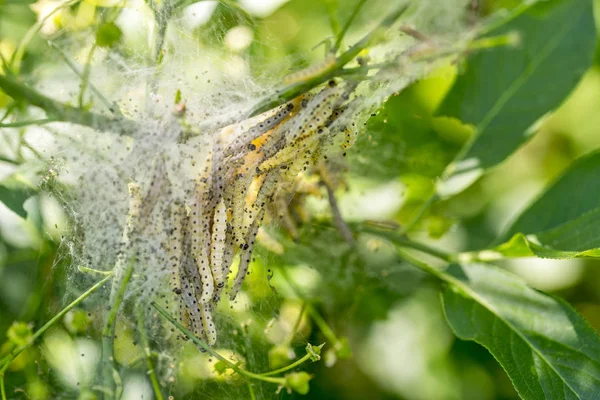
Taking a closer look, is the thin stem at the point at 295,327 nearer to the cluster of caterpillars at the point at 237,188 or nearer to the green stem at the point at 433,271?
the cluster of caterpillars at the point at 237,188

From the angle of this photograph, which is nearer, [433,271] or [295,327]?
[295,327]

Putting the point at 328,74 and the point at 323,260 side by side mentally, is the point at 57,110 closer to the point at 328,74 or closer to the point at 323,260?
the point at 328,74

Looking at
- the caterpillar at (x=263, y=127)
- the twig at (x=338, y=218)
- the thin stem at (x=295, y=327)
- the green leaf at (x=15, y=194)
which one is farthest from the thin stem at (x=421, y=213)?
the green leaf at (x=15, y=194)

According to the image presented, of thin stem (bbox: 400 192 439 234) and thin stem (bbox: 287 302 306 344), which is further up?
thin stem (bbox: 400 192 439 234)

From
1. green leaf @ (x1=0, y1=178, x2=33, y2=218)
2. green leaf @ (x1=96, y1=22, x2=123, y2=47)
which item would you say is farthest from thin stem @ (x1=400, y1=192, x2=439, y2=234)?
green leaf @ (x1=0, y1=178, x2=33, y2=218)

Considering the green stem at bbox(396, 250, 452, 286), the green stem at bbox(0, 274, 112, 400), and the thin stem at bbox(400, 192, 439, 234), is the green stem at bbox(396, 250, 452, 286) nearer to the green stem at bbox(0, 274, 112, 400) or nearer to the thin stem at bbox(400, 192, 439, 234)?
the thin stem at bbox(400, 192, 439, 234)

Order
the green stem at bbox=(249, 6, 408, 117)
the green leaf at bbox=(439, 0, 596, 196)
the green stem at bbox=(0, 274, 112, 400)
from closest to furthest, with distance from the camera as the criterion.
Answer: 1. the green stem at bbox=(249, 6, 408, 117)
2. the green stem at bbox=(0, 274, 112, 400)
3. the green leaf at bbox=(439, 0, 596, 196)

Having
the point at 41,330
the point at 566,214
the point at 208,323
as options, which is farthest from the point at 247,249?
the point at 566,214

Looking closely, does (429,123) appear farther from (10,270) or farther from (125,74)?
(10,270)
